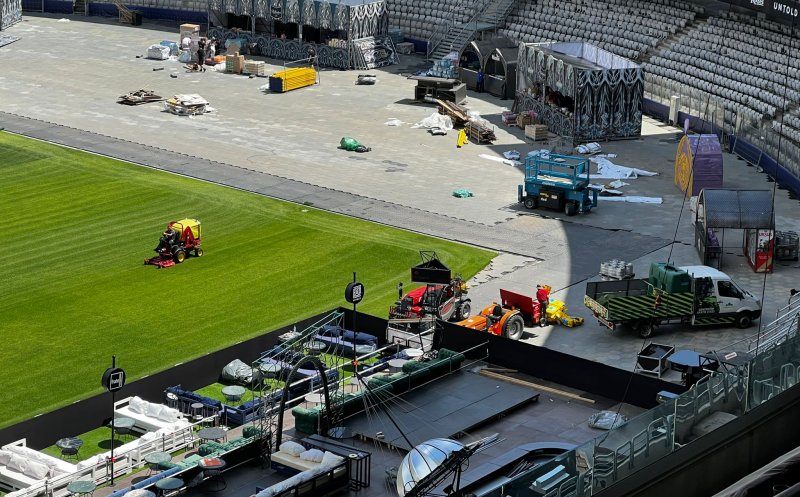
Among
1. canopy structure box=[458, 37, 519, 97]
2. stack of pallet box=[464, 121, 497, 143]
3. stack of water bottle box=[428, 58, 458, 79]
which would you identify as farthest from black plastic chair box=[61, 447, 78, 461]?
stack of water bottle box=[428, 58, 458, 79]

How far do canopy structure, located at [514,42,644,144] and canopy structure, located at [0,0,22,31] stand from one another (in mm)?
45574

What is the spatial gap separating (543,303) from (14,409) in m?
18.2

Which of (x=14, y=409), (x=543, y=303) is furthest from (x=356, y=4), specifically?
(x=14, y=409)

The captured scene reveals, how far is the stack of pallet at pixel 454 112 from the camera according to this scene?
80.2 m

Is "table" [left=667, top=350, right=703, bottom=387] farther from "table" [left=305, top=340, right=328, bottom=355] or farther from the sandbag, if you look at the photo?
the sandbag

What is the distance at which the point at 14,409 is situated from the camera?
140 feet

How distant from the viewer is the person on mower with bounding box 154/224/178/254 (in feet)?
185

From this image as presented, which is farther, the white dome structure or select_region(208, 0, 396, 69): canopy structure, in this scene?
select_region(208, 0, 396, 69): canopy structure

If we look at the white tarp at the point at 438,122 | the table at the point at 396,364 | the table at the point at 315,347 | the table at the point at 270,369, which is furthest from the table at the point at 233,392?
the white tarp at the point at 438,122

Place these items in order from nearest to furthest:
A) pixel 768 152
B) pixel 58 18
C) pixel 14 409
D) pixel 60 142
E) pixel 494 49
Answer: pixel 14 409 < pixel 768 152 < pixel 60 142 < pixel 494 49 < pixel 58 18

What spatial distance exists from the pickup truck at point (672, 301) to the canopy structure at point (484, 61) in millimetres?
40159

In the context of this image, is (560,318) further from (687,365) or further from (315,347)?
(315,347)

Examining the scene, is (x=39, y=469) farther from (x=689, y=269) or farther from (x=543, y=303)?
(x=689, y=269)

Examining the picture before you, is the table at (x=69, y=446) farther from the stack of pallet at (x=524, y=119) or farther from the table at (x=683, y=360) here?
the stack of pallet at (x=524, y=119)
